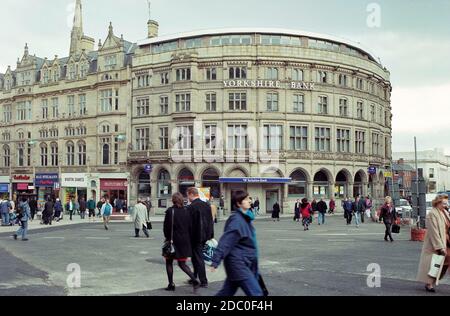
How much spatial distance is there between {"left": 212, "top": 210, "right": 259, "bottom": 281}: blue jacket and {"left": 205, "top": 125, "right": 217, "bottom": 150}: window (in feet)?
122

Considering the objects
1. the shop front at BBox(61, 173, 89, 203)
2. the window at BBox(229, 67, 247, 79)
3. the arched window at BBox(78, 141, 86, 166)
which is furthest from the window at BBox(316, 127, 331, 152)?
the arched window at BBox(78, 141, 86, 166)

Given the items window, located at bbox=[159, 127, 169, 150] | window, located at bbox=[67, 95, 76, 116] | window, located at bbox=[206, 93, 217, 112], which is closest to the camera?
window, located at bbox=[206, 93, 217, 112]

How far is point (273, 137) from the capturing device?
44281 mm

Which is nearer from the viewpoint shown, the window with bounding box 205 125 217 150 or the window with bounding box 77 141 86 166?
the window with bounding box 205 125 217 150

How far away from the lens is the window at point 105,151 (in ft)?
162

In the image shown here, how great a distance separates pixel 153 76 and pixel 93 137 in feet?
31.8

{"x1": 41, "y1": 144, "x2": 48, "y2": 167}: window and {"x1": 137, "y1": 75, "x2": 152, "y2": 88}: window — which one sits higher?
{"x1": 137, "y1": 75, "x2": 152, "y2": 88}: window

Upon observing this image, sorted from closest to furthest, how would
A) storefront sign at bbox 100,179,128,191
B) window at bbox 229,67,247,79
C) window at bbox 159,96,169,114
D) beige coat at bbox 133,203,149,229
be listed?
beige coat at bbox 133,203,149,229 < window at bbox 229,67,247,79 < window at bbox 159,96,169,114 < storefront sign at bbox 100,179,128,191

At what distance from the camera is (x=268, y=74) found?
44562 millimetres

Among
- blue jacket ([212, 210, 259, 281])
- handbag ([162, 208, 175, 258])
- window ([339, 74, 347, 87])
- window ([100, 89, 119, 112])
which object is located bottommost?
handbag ([162, 208, 175, 258])

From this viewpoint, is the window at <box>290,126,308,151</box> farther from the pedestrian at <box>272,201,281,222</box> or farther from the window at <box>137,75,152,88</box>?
the window at <box>137,75,152,88</box>

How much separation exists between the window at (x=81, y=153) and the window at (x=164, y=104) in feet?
34.9

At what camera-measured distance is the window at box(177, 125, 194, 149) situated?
44.9 m
